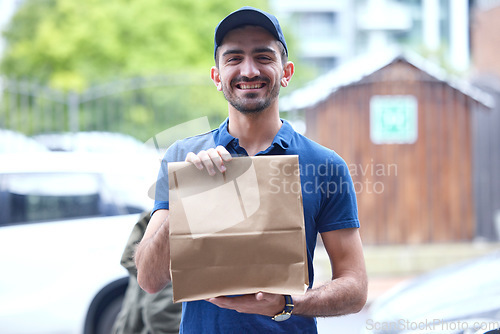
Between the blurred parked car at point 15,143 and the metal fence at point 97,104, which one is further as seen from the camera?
the blurred parked car at point 15,143

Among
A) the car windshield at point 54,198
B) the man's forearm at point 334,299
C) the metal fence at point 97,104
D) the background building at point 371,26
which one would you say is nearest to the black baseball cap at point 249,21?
the man's forearm at point 334,299

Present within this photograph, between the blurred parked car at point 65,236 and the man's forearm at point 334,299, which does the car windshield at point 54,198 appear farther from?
the man's forearm at point 334,299

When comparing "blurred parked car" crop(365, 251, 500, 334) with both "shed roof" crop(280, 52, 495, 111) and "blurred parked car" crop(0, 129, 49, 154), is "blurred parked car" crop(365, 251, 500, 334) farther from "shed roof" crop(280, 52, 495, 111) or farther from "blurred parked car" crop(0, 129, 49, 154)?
"blurred parked car" crop(0, 129, 49, 154)

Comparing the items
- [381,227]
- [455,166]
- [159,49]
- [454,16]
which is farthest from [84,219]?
[454,16]

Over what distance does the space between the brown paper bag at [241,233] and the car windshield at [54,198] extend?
3.15 metres

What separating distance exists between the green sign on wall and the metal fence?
8.78 feet

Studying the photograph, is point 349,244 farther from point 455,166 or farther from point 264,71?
point 455,166

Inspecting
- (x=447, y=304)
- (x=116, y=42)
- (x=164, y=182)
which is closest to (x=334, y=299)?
(x=164, y=182)

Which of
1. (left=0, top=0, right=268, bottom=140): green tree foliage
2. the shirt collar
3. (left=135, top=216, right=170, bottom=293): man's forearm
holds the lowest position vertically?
(left=135, top=216, right=170, bottom=293): man's forearm

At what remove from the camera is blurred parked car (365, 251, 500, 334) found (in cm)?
277

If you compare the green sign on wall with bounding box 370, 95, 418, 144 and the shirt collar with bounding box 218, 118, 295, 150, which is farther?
the green sign on wall with bounding box 370, 95, 418, 144

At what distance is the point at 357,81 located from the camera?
25.2ft

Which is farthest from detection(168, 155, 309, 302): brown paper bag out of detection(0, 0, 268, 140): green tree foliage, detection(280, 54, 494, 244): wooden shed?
detection(0, 0, 268, 140): green tree foliage

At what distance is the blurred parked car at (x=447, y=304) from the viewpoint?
2773mm
